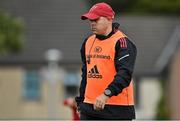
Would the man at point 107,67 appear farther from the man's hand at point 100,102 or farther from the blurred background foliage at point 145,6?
the blurred background foliage at point 145,6

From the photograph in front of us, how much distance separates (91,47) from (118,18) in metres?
35.7

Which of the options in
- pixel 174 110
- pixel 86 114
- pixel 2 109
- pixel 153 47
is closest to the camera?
pixel 86 114

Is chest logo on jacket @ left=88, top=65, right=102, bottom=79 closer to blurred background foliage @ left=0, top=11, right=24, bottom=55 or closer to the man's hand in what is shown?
the man's hand

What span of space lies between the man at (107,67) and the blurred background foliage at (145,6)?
50.1 meters

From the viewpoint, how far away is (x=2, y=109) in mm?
39531

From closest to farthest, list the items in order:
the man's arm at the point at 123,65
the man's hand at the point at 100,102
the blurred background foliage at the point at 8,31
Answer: the man's hand at the point at 100,102, the man's arm at the point at 123,65, the blurred background foliage at the point at 8,31

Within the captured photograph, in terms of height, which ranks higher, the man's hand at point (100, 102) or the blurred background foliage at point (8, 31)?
the blurred background foliage at point (8, 31)

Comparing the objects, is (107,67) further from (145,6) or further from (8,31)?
(145,6)

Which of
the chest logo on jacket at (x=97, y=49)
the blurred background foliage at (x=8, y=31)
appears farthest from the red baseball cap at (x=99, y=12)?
the blurred background foliage at (x=8, y=31)

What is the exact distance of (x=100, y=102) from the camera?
8164 mm

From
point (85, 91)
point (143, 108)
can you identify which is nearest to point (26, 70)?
point (143, 108)

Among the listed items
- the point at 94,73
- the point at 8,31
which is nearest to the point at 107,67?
the point at 94,73

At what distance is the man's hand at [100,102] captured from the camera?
26.8ft

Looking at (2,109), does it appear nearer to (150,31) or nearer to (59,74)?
(59,74)
